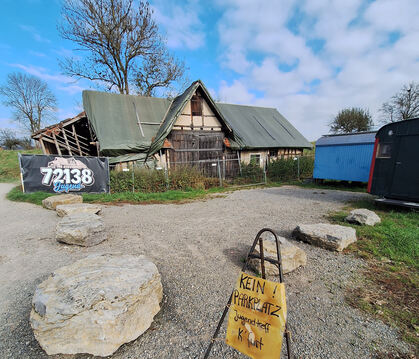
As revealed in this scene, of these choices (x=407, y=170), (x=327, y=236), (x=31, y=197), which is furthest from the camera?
(x=31, y=197)

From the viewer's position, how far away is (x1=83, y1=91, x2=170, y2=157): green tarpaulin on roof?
39.8ft

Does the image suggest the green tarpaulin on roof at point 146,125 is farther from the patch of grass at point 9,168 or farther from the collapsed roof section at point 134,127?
the patch of grass at point 9,168

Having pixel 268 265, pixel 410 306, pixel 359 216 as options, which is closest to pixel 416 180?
pixel 359 216

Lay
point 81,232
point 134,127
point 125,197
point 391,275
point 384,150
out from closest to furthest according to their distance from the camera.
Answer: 1. point 391,275
2. point 81,232
3. point 384,150
4. point 125,197
5. point 134,127

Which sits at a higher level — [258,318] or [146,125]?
[146,125]

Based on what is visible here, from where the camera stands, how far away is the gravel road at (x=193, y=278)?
214 centimetres

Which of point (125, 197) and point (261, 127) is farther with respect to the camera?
point (261, 127)

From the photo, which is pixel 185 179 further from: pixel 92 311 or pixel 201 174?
pixel 92 311

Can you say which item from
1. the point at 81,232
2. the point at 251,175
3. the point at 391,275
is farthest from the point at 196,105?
the point at 391,275

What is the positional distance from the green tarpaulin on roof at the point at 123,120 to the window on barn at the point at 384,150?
11564 mm

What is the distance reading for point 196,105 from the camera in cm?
1383

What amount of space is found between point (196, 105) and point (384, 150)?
1068 centimetres

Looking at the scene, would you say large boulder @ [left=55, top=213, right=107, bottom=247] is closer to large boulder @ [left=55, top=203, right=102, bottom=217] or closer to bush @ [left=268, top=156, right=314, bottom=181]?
large boulder @ [left=55, top=203, right=102, bottom=217]

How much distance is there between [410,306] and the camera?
265 cm
